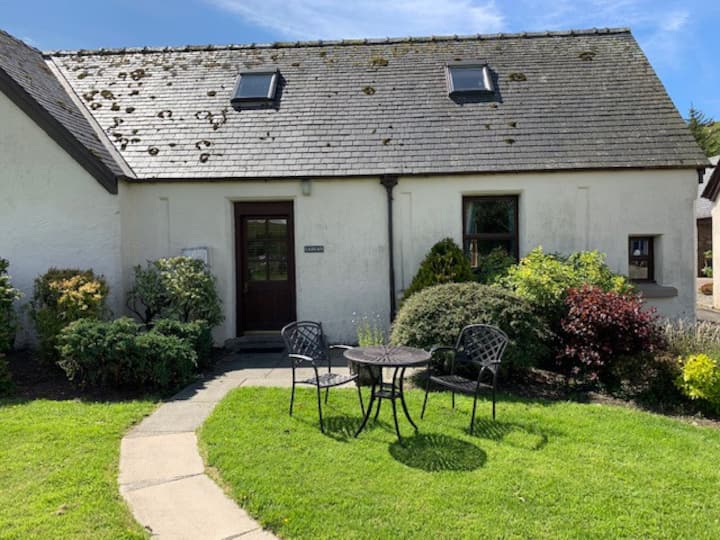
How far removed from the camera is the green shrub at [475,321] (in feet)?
20.2

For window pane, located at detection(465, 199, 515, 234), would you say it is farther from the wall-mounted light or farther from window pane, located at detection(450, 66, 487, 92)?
the wall-mounted light

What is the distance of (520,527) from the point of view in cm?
313

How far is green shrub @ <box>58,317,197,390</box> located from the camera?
5987 millimetres

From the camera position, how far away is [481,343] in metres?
5.70

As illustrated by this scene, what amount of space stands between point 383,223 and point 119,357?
513 cm

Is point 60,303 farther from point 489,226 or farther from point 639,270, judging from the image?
point 639,270

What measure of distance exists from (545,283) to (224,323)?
6.00 m

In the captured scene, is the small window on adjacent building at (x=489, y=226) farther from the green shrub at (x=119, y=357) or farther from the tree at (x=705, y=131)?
the tree at (x=705, y=131)

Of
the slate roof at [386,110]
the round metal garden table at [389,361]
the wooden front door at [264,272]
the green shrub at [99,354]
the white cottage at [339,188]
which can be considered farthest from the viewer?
the wooden front door at [264,272]

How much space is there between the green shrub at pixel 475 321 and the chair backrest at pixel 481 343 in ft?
1.07

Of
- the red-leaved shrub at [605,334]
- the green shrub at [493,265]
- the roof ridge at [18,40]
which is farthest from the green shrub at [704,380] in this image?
the roof ridge at [18,40]

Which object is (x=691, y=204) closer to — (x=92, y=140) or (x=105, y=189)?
(x=105, y=189)

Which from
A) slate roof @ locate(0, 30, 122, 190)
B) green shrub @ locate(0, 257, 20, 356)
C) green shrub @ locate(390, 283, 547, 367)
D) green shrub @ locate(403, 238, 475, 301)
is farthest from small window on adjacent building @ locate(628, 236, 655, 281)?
green shrub @ locate(0, 257, 20, 356)

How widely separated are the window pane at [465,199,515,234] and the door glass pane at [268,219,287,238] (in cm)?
374
